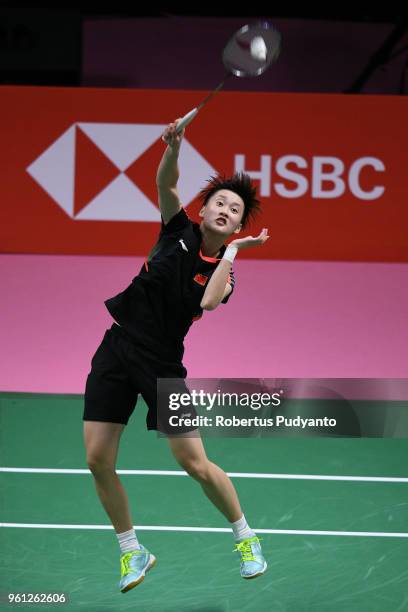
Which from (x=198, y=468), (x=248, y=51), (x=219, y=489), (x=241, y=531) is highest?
(x=248, y=51)

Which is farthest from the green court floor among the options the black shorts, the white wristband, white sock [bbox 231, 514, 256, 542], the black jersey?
the white wristband

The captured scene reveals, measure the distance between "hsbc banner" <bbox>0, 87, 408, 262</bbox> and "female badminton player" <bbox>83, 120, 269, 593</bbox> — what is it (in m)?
4.70

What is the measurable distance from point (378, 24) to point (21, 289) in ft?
27.6

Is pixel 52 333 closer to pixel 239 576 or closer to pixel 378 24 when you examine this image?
pixel 239 576

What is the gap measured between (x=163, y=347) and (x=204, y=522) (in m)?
1.30

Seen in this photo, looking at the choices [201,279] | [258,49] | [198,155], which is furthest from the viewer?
[198,155]

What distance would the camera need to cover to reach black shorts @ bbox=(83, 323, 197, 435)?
3.83 m

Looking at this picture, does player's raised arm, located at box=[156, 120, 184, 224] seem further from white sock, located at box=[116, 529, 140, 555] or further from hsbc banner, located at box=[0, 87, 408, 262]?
hsbc banner, located at box=[0, 87, 408, 262]

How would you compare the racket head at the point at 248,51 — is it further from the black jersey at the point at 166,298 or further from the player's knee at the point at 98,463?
the player's knee at the point at 98,463

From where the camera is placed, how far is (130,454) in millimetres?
5402

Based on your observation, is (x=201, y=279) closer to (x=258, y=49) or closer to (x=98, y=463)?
(x=98, y=463)

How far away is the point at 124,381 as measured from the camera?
3867mm

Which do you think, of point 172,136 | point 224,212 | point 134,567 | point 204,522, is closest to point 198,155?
point 204,522

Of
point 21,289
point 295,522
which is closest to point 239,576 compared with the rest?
point 295,522
